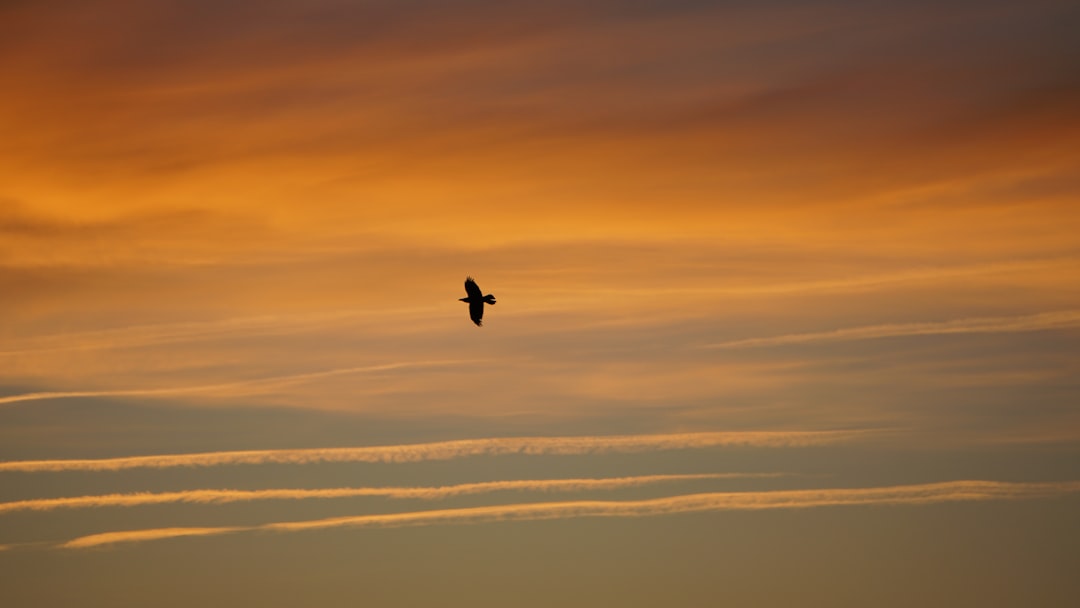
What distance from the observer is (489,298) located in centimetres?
4522
